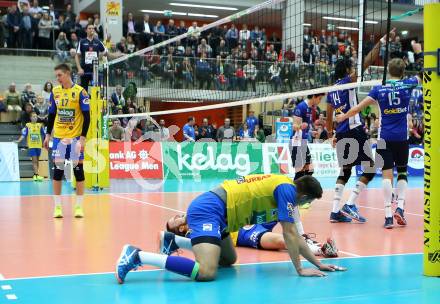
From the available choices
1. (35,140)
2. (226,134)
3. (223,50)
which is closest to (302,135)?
(35,140)

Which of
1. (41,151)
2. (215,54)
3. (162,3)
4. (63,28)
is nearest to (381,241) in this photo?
(41,151)

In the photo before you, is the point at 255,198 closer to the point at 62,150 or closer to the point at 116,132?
the point at 62,150

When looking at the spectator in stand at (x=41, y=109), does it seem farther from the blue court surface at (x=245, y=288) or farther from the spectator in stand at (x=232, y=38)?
the blue court surface at (x=245, y=288)

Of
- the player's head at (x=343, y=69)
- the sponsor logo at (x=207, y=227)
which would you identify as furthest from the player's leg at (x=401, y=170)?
the sponsor logo at (x=207, y=227)

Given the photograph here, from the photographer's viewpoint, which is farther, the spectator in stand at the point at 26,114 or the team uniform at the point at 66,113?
the spectator in stand at the point at 26,114

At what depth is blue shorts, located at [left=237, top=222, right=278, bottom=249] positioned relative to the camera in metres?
5.92

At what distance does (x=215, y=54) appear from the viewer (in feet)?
71.1

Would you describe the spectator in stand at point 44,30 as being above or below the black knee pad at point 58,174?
above

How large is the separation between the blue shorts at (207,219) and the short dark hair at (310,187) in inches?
25.3

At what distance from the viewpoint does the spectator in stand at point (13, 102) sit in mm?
19594

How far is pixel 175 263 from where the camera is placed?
440 cm

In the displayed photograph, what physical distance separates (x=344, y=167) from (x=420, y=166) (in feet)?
39.5

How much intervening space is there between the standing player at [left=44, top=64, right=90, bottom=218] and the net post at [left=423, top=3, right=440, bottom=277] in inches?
197

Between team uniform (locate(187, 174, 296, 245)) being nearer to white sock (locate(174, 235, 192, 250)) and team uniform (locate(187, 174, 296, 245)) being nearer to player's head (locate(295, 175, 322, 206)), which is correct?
player's head (locate(295, 175, 322, 206))
